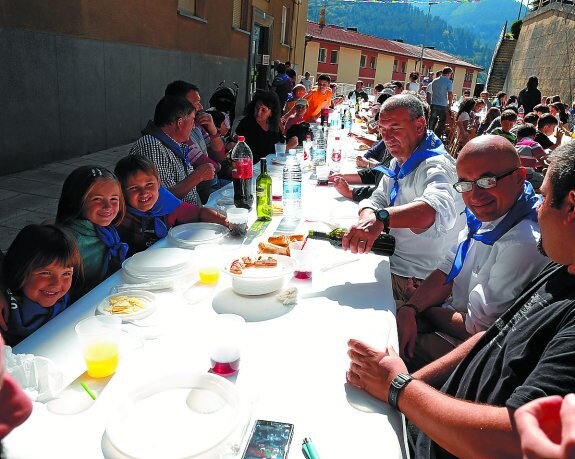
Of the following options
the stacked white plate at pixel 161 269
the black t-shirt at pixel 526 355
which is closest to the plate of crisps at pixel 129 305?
the stacked white plate at pixel 161 269

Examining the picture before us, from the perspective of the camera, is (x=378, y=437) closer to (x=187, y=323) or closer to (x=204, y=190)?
(x=187, y=323)

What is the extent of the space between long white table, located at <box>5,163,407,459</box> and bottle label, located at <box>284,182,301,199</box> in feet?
3.16

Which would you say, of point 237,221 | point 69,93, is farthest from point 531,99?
point 237,221

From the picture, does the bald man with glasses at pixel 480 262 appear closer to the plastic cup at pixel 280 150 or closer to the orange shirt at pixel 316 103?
the plastic cup at pixel 280 150

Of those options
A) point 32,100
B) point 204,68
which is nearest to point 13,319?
point 32,100

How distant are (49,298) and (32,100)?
5.60 meters

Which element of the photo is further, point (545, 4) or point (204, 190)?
point (545, 4)

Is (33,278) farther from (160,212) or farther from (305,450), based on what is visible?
(305,450)

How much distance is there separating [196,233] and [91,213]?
1.90 ft

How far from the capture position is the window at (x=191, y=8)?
34.4 ft

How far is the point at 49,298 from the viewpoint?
5.81 ft

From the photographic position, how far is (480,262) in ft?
6.74

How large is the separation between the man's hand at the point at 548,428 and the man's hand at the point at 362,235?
1.48 meters

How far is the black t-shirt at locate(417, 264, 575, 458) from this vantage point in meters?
1.02
